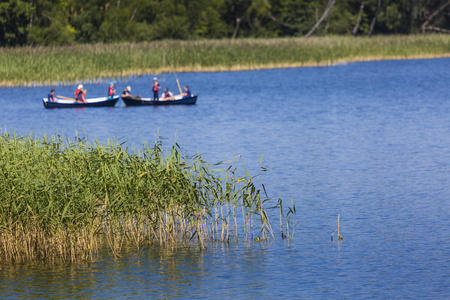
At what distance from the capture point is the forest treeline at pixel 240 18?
64.1 meters

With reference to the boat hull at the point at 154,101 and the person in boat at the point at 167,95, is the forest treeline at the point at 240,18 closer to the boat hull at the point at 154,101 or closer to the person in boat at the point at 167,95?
the boat hull at the point at 154,101

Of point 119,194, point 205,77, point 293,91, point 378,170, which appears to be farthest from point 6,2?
point 119,194

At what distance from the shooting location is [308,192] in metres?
15.3

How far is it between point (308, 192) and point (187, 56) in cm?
3215

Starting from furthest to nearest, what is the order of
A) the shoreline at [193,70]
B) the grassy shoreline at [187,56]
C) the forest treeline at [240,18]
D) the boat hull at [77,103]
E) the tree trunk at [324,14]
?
1. the tree trunk at [324,14]
2. the forest treeline at [240,18]
3. the grassy shoreline at [187,56]
4. the shoreline at [193,70]
5. the boat hull at [77,103]

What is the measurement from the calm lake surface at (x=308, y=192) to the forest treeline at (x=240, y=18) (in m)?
28.1

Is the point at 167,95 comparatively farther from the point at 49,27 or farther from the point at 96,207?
the point at 49,27

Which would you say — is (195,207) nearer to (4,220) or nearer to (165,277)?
(165,277)

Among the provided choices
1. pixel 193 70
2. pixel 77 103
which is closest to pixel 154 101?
pixel 77 103

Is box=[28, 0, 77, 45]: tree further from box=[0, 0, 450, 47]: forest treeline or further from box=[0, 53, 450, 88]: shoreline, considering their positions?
box=[0, 53, 450, 88]: shoreline

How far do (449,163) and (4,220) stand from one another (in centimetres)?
1125

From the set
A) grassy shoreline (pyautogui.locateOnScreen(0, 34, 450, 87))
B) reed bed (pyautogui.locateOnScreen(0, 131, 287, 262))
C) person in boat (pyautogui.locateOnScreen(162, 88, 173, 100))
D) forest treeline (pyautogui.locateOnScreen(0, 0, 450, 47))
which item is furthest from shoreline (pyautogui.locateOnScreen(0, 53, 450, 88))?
reed bed (pyautogui.locateOnScreen(0, 131, 287, 262))

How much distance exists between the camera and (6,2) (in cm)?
5281

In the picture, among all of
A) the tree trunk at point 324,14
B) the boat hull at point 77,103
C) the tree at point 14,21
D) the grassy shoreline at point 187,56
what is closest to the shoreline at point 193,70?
the grassy shoreline at point 187,56
